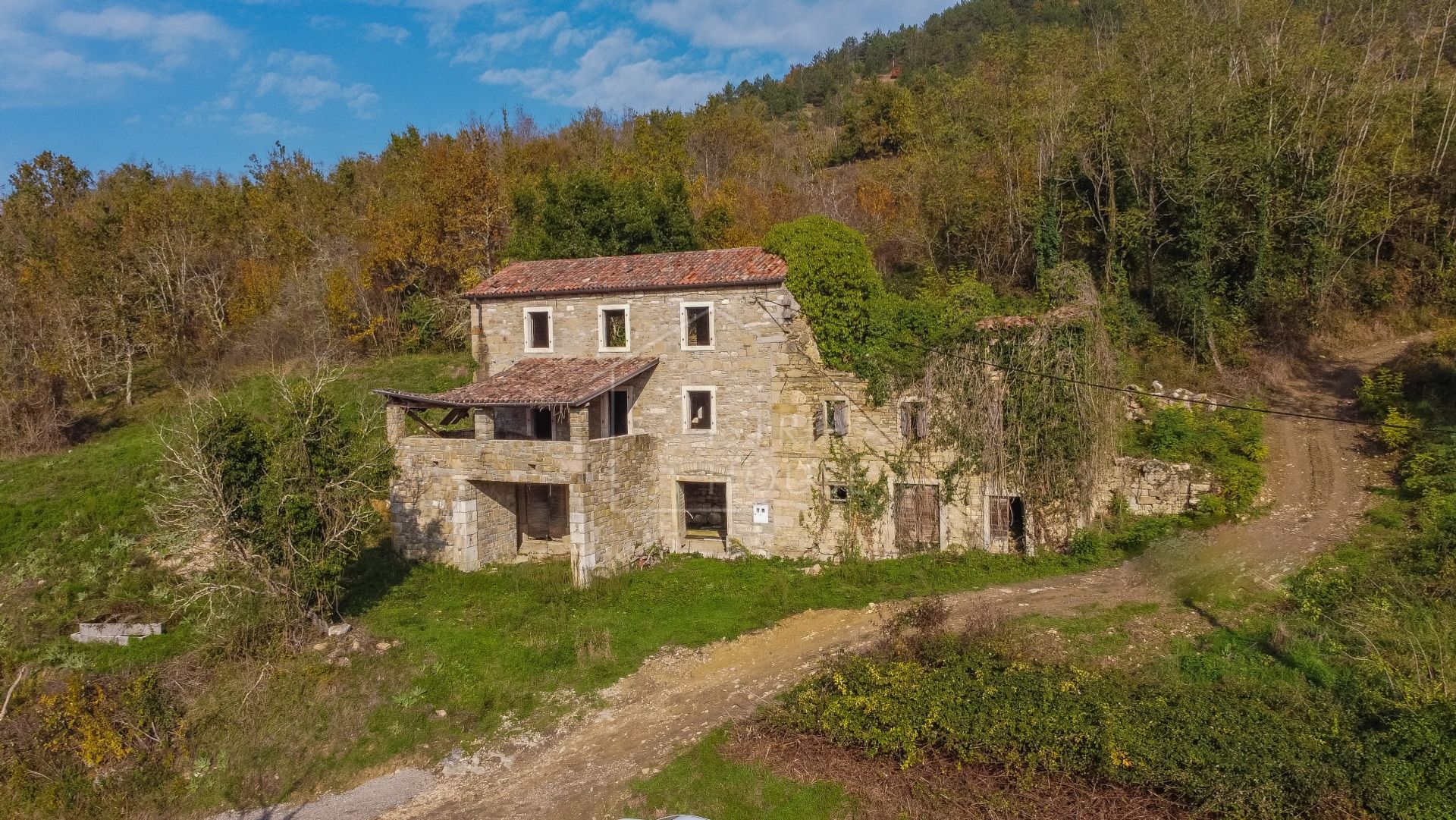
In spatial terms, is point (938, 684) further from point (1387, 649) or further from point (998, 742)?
point (1387, 649)

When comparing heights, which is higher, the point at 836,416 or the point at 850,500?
the point at 836,416

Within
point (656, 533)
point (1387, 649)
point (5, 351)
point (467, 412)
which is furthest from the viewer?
point (5, 351)

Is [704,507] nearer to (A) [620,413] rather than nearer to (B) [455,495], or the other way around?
(A) [620,413]

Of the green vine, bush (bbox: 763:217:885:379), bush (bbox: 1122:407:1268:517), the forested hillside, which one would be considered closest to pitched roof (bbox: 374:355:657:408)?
bush (bbox: 763:217:885:379)

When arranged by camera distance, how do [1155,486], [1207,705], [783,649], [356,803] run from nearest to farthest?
[1207,705], [356,803], [783,649], [1155,486]

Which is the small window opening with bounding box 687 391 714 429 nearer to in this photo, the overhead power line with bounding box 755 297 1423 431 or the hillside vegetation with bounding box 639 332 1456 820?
the overhead power line with bounding box 755 297 1423 431

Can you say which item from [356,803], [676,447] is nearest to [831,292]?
[676,447]

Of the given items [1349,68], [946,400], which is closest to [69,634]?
[946,400]
